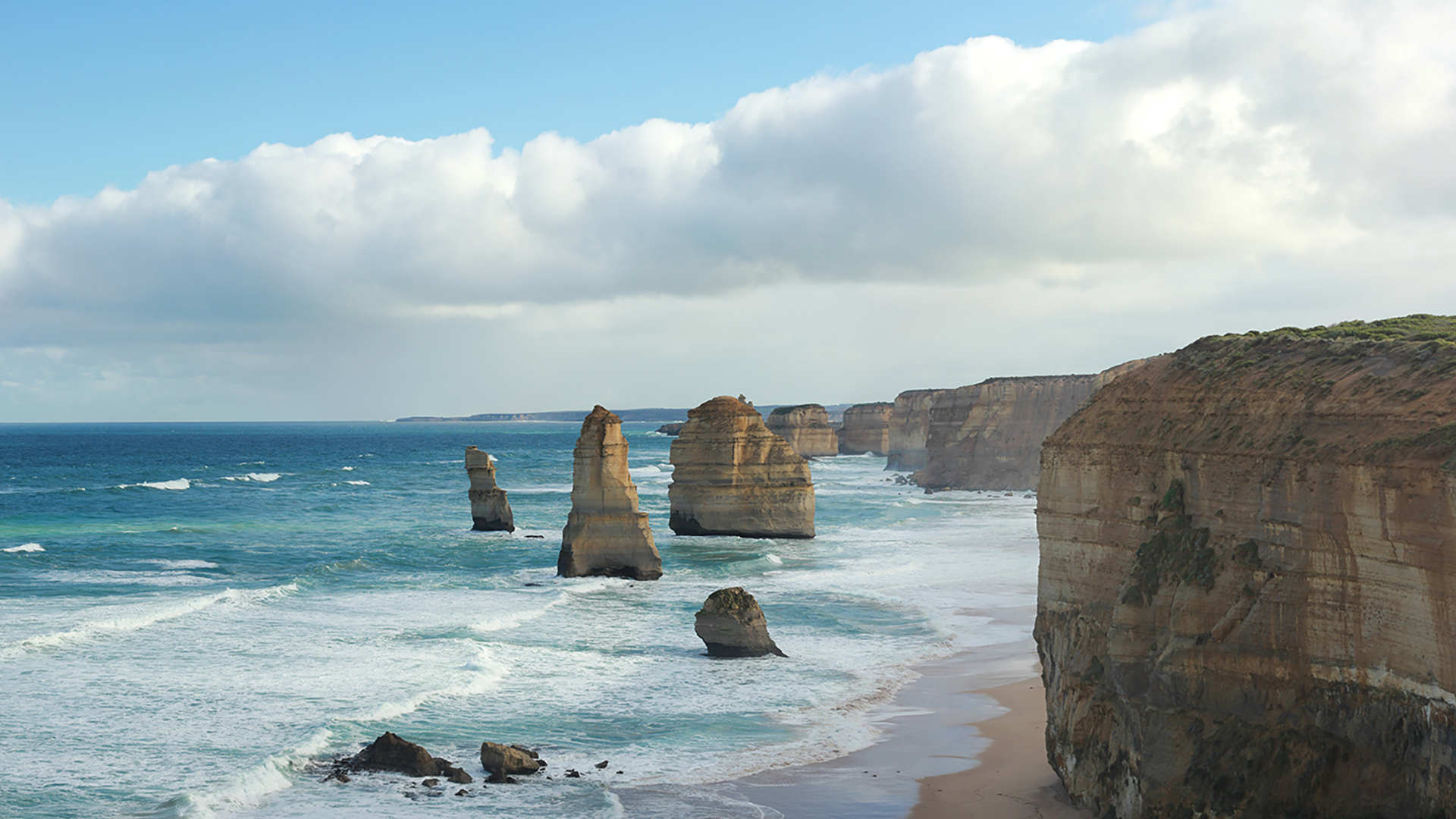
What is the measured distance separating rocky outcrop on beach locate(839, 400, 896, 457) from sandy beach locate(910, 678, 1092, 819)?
12951cm

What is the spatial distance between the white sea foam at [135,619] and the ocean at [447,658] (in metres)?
0.13

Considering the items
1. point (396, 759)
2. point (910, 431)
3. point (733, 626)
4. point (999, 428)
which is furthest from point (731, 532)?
point (910, 431)

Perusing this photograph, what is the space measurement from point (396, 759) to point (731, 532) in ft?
117

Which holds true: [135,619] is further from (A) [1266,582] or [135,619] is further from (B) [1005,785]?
(A) [1266,582]

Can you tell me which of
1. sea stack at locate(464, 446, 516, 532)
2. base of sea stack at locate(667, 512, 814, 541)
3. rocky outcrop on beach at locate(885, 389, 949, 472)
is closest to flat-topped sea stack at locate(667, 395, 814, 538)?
base of sea stack at locate(667, 512, 814, 541)

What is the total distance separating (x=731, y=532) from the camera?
5484cm

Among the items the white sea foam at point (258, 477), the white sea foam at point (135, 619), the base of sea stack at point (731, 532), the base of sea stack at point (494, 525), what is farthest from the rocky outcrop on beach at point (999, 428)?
the white sea foam at point (135, 619)

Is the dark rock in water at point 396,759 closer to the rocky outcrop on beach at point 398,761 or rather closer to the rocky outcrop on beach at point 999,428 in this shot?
the rocky outcrop on beach at point 398,761

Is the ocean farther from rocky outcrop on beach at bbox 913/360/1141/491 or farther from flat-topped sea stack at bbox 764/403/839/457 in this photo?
flat-topped sea stack at bbox 764/403/839/457

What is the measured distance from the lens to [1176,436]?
15.0 meters

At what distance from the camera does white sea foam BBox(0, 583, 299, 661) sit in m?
29.2

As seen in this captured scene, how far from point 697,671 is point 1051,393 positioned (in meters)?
62.5

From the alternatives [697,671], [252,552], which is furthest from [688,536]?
[697,671]

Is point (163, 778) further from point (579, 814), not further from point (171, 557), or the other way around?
point (171, 557)
